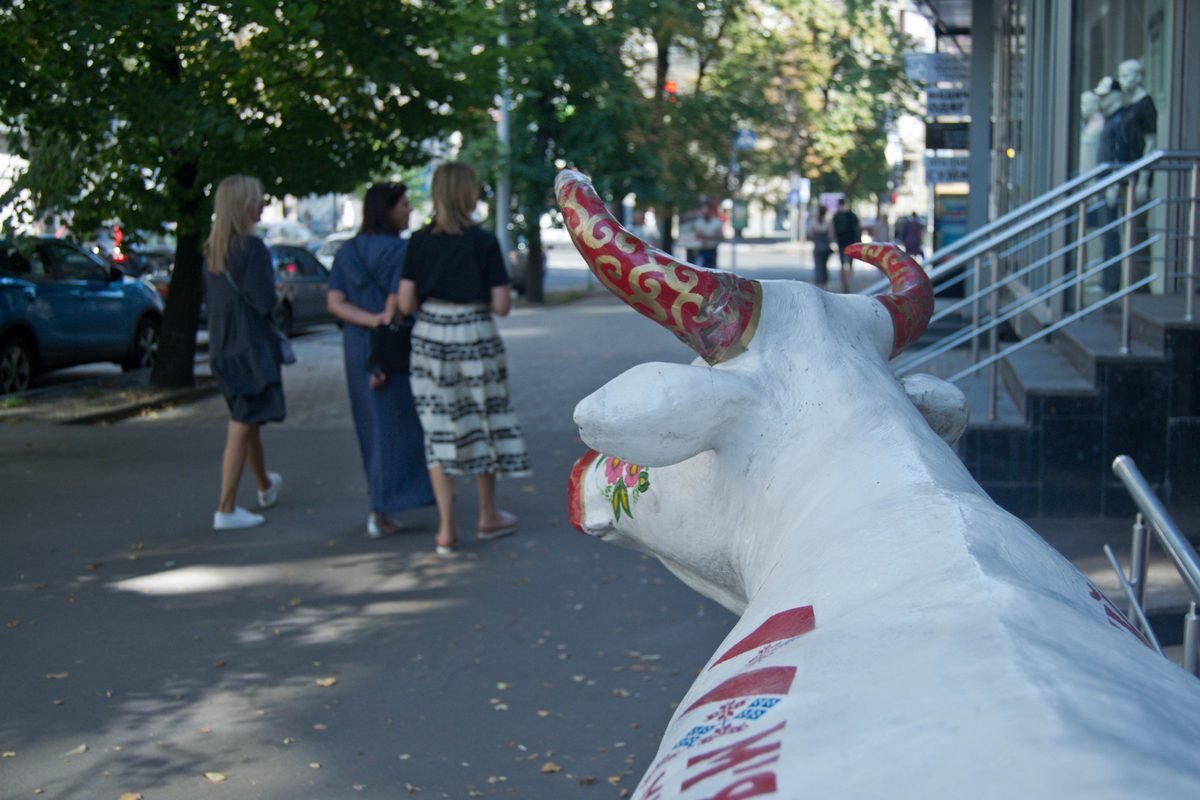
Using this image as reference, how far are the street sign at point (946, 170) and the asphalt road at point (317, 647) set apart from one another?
14.5 meters

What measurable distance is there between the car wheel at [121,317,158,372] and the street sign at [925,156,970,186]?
12.2 m

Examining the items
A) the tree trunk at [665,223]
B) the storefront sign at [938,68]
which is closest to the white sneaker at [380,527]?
the storefront sign at [938,68]

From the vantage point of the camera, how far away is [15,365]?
1486 cm

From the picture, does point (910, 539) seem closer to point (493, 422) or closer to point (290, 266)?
point (493, 422)

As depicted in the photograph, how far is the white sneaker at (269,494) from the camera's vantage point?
899 cm

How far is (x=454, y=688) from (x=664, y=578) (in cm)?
186

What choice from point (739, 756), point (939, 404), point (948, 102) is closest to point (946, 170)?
point (948, 102)

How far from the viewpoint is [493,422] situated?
25.5 ft

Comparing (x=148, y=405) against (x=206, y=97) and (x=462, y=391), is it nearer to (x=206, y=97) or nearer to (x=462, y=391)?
(x=206, y=97)

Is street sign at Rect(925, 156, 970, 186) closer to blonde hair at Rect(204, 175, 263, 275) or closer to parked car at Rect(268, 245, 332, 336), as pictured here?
parked car at Rect(268, 245, 332, 336)

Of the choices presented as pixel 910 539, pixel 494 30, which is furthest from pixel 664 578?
pixel 494 30

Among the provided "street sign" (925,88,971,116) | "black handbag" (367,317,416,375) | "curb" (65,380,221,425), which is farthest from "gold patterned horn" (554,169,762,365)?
"street sign" (925,88,971,116)

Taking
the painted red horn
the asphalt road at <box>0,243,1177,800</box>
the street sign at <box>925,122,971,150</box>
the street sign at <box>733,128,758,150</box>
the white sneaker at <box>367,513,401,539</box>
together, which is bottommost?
the asphalt road at <box>0,243,1177,800</box>

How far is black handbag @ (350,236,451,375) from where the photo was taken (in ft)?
25.2
